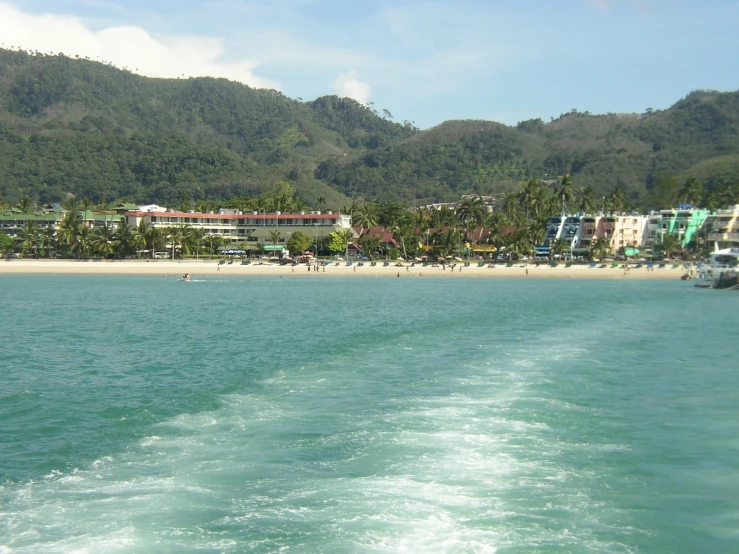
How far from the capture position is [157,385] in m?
19.7

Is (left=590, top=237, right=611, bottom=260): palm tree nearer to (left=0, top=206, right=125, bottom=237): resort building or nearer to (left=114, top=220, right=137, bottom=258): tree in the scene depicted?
(left=114, top=220, right=137, bottom=258): tree

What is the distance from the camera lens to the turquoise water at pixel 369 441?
9969mm

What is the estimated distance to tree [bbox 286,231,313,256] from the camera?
350ft

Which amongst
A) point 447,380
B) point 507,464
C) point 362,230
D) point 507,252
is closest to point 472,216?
point 507,252

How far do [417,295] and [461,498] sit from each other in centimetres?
4475

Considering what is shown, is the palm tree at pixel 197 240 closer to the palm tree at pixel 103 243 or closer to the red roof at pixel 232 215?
the red roof at pixel 232 215

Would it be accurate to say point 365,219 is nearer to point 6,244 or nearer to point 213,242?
point 213,242

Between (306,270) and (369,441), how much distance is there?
76.9 metres

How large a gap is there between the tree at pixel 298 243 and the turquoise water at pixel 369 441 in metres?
74.7

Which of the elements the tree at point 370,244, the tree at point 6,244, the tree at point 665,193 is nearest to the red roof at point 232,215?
the tree at point 370,244

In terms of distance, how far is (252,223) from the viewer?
393 feet

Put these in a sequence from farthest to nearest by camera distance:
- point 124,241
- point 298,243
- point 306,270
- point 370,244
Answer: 1. point 298,243
2. point 370,244
3. point 124,241
4. point 306,270

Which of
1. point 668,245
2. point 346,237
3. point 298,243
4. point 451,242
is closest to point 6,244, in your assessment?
point 298,243

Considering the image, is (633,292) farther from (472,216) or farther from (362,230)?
(362,230)
